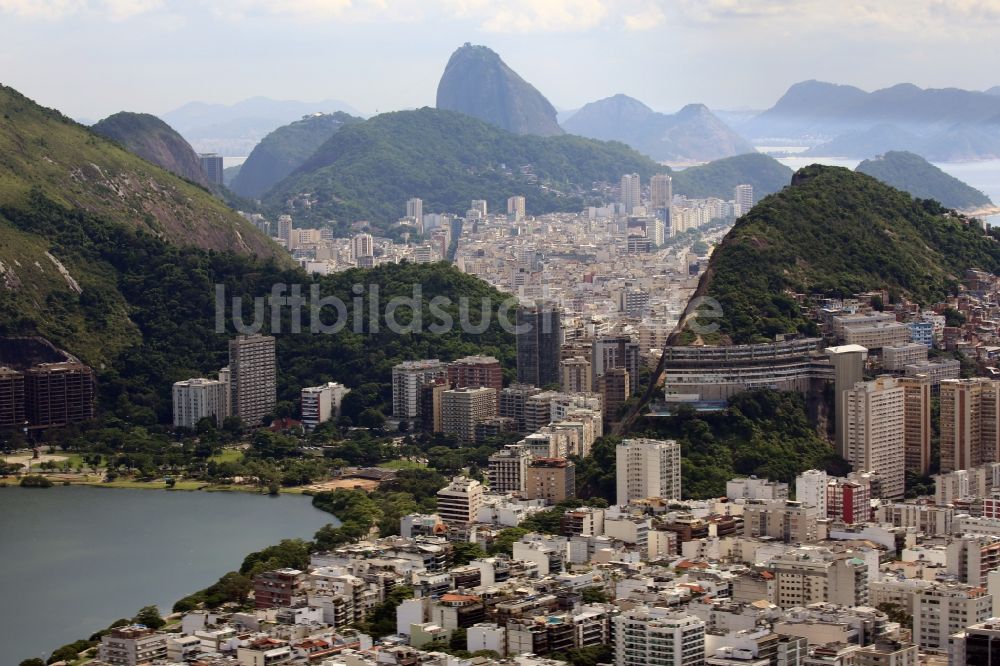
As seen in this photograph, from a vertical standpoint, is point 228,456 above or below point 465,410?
below

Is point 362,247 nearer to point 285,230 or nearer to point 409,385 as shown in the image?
point 285,230

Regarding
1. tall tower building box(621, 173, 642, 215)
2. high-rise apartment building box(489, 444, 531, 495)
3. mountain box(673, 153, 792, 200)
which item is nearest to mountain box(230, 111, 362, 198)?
tall tower building box(621, 173, 642, 215)

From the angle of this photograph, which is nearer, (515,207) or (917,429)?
(917,429)

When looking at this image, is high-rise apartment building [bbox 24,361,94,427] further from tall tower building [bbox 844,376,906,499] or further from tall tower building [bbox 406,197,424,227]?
tall tower building [bbox 406,197,424,227]

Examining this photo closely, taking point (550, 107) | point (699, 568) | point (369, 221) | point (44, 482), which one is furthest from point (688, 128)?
point (699, 568)

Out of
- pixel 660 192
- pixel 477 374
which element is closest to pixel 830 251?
pixel 477 374

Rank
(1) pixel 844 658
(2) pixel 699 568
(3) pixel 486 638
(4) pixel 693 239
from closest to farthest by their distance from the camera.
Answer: (1) pixel 844 658 → (3) pixel 486 638 → (2) pixel 699 568 → (4) pixel 693 239

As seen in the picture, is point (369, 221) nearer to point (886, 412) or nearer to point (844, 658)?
point (886, 412)
